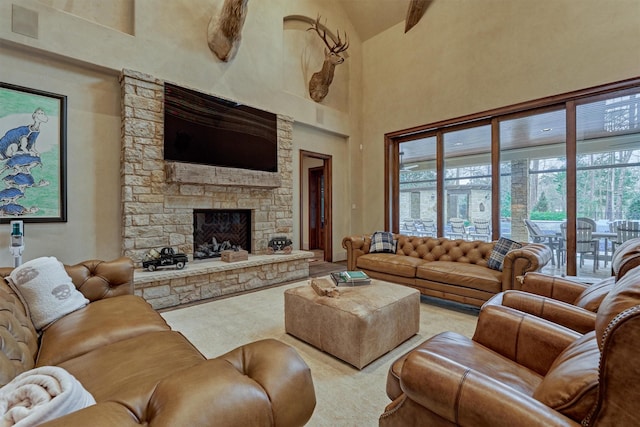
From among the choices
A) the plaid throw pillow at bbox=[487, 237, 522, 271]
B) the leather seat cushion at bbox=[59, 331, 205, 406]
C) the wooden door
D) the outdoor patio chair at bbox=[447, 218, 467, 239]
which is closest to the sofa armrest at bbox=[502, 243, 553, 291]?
the plaid throw pillow at bbox=[487, 237, 522, 271]

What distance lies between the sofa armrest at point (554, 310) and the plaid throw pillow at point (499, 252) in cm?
163

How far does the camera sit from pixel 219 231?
4625 mm

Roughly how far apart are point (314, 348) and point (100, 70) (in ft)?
13.1

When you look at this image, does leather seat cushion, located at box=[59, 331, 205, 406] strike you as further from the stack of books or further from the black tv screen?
the black tv screen

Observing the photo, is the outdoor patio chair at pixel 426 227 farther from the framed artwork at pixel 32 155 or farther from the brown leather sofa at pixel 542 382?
the framed artwork at pixel 32 155

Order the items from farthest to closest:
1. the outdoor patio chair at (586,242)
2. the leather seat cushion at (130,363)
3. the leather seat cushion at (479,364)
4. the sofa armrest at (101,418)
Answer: the outdoor patio chair at (586,242) < the leather seat cushion at (479,364) < the leather seat cushion at (130,363) < the sofa armrest at (101,418)

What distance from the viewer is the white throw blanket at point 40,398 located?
0.61 meters

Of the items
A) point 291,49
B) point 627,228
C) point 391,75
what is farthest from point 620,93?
point 291,49

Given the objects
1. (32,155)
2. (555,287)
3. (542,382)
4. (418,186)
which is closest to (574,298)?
(555,287)

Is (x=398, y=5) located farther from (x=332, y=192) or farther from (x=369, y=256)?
(x=369, y=256)

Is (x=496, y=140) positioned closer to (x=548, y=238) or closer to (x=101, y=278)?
(x=548, y=238)

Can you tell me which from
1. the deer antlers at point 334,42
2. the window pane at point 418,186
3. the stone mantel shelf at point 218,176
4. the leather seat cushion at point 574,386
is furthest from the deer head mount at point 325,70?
the leather seat cushion at point 574,386

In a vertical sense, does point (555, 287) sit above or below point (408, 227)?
below

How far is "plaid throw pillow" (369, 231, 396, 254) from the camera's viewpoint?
435 centimetres
